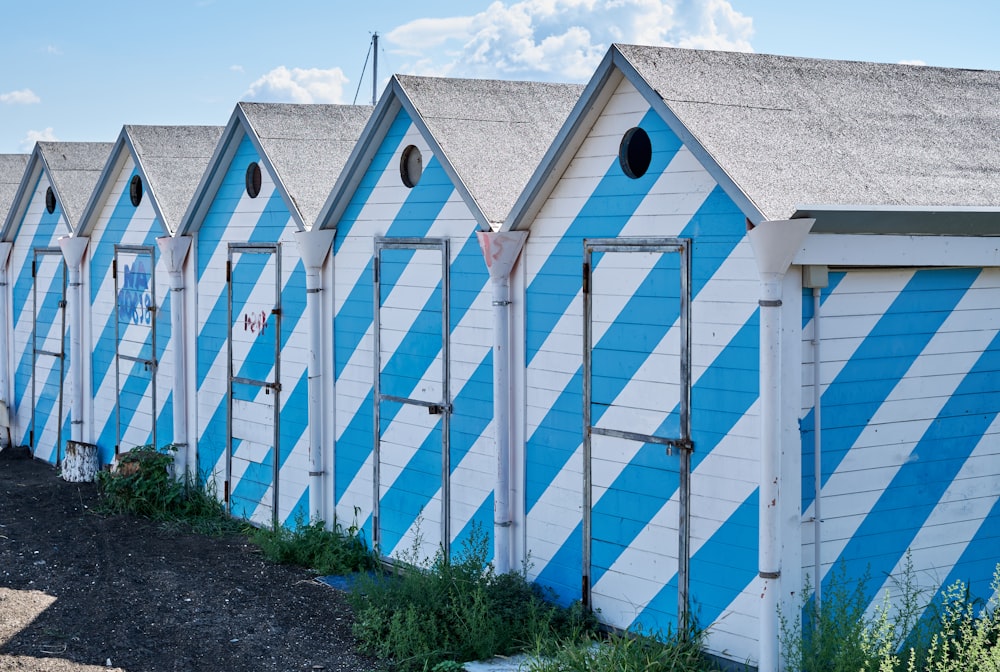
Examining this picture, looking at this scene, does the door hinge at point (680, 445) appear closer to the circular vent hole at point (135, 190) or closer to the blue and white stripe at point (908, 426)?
the blue and white stripe at point (908, 426)

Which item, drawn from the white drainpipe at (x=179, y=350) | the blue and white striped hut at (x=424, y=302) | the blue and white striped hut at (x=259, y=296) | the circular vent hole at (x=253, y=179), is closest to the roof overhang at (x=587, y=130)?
the blue and white striped hut at (x=424, y=302)

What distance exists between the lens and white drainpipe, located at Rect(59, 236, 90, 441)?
12609 millimetres

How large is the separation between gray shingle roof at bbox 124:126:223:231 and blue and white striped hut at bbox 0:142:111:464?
5.46 ft

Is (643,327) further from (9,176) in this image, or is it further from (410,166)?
(9,176)

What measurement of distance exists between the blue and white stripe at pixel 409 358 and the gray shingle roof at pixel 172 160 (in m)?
2.81

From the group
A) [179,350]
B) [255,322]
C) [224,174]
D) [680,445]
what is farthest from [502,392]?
[179,350]

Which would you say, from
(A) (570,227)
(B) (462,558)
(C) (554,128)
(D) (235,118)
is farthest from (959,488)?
(D) (235,118)

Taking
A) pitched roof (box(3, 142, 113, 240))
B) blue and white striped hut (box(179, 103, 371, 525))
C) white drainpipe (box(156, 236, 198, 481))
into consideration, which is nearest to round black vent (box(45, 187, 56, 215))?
pitched roof (box(3, 142, 113, 240))

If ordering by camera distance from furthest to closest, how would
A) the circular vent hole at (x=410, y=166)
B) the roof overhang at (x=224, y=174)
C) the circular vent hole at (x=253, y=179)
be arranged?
the circular vent hole at (x=253, y=179), the roof overhang at (x=224, y=174), the circular vent hole at (x=410, y=166)

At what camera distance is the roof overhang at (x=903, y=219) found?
5.81m

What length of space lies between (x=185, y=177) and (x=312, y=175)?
7.70ft

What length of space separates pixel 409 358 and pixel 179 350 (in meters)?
3.35

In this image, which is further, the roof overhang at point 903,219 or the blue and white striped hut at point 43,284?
the blue and white striped hut at point 43,284

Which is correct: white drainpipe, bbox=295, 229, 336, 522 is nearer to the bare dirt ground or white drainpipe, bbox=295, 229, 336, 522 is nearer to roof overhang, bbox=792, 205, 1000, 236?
the bare dirt ground
